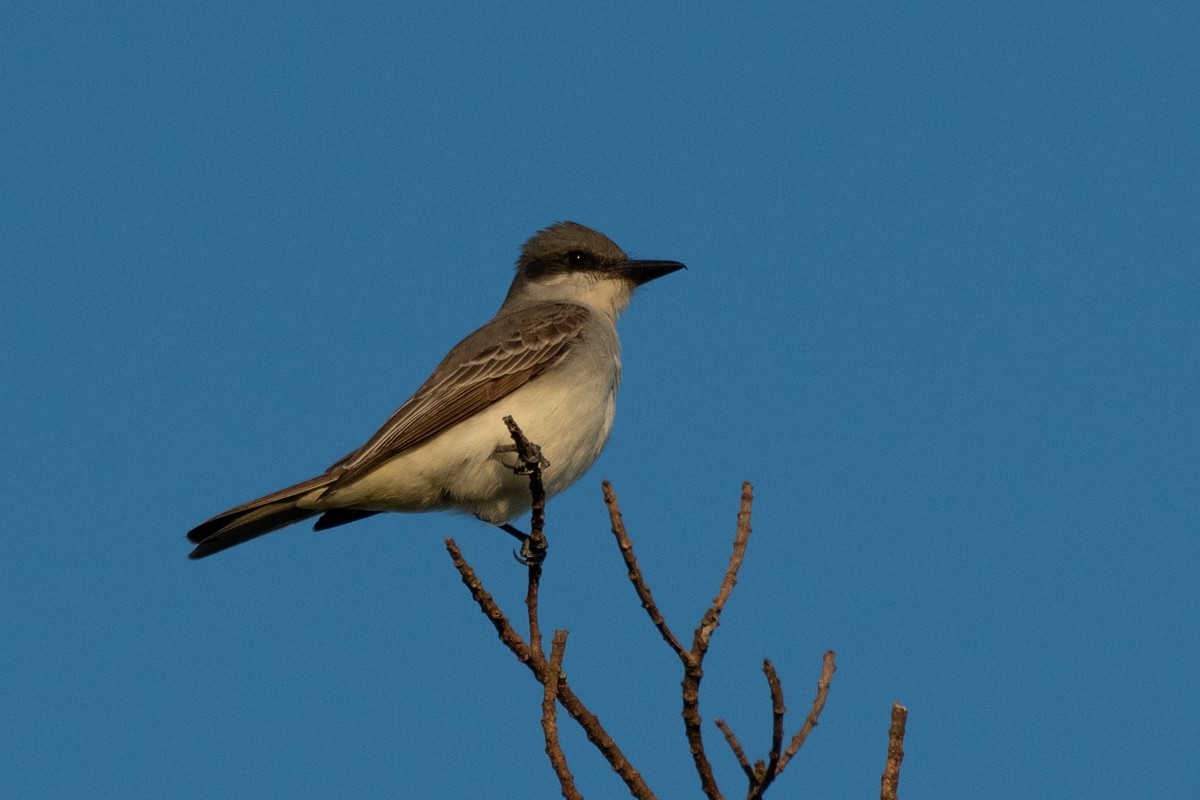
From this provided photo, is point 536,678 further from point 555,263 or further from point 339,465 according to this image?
point 555,263

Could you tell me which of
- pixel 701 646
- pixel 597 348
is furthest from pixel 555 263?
pixel 701 646

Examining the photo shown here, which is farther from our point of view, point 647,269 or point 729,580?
point 647,269

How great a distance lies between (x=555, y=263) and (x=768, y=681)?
5.68m

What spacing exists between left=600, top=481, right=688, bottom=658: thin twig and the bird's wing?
297cm

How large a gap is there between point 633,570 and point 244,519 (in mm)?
3502

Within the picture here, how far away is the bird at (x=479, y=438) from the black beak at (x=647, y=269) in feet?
3.20

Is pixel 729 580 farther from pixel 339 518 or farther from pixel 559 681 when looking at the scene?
pixel 339 518

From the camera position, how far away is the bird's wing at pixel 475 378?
7098 millimetres

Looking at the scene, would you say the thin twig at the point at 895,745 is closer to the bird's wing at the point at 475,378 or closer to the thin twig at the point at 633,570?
the thin twig at the point at 633,570

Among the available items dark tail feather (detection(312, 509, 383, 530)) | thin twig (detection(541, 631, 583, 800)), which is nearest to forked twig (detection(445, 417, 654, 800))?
thin twig (detection(541, 631, 583, 800))

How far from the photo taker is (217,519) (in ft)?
22.7

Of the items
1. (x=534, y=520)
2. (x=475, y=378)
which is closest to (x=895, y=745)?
(x=534, y=520)

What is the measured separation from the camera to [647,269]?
8.72 meters

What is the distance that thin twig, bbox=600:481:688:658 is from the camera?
158 inches
